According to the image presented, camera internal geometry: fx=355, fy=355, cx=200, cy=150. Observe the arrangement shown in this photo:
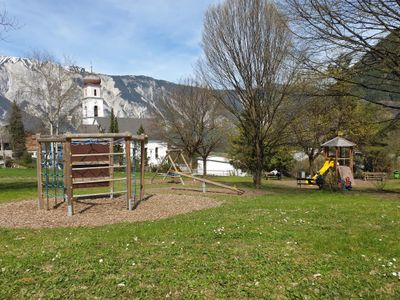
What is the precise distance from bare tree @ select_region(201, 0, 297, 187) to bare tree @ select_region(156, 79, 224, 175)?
15.5 meters

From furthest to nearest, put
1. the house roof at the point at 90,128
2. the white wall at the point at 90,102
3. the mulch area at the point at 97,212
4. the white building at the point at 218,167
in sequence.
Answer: the white wall at the point at 90,102
the house roof at the point at 90,128
the white building at the point at 218,167
the mulch area at the point at 97,212

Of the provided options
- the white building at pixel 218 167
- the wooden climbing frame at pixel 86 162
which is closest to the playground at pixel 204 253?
the wooden climbing frame at pixel 86 162

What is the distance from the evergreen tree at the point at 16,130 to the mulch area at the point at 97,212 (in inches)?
2313

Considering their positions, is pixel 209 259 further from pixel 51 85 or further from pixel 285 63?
pixel 51 85

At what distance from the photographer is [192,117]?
3484 centimetres

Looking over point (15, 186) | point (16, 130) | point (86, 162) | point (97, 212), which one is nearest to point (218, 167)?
point (16, 130)

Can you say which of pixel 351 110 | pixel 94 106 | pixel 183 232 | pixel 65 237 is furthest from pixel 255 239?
pixel 94 106

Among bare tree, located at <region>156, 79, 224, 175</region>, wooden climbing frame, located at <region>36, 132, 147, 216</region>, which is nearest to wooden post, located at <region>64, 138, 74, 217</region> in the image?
wooden climbing frame, located at <region>36, 132, 147, 216</region>

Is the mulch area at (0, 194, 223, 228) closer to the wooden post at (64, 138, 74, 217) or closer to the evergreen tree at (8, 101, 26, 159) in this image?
the wooden post at (64, 138, 74, 217)

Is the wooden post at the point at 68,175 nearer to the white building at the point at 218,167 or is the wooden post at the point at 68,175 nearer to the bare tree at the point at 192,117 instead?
the bare tree at the point at 192,117

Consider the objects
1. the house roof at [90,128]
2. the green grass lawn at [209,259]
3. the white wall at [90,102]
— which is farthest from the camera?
the white wall at [90,102]

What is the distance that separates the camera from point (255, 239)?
A: 613cm

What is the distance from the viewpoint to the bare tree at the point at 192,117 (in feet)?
113

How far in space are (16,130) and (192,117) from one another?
47.7 metres
